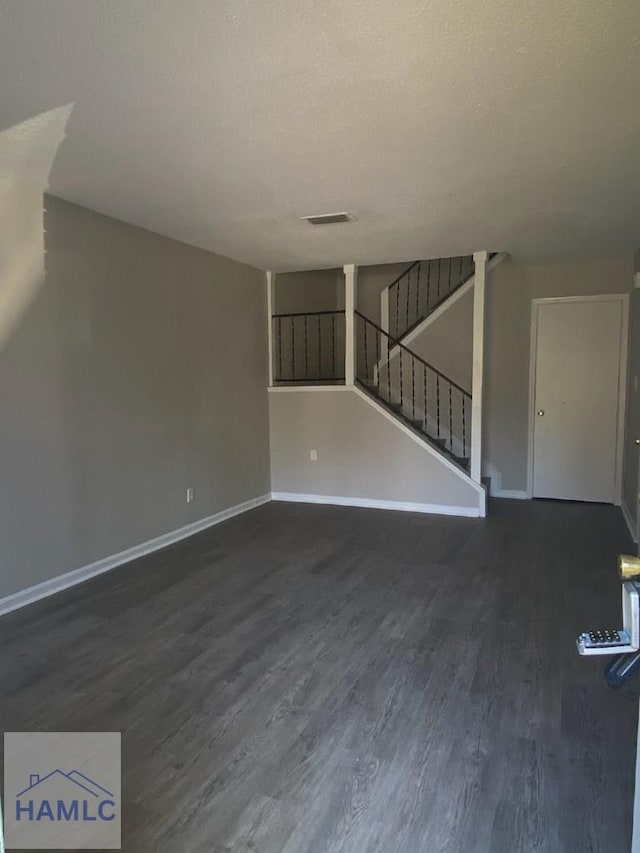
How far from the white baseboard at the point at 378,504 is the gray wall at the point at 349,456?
4cm

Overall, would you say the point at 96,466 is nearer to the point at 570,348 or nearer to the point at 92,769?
the point at 92,769

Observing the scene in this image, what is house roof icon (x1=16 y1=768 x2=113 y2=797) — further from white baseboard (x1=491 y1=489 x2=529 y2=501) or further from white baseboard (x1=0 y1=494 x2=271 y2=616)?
white baseboard (x1=491 y1=489 x2=529 y2=501)

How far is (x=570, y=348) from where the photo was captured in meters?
5.84

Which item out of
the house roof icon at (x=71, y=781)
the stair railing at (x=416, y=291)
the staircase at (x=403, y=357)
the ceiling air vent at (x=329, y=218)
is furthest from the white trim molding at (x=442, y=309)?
the house roof icon at (x=71, y=781)

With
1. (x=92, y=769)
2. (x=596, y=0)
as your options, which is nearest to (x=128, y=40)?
(x=596, y=0)

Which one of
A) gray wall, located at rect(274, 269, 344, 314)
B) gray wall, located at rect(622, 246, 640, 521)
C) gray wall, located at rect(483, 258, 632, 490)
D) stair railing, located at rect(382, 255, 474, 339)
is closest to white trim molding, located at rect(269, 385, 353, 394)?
gray wall, located at rect(274, 269, 344, 314)

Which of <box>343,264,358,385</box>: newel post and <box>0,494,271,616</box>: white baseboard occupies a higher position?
<box>343,264,358,385</box>: newel post

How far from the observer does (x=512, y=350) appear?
605 centimetres

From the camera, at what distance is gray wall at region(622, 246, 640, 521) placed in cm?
479

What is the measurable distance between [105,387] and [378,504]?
3.07 meters

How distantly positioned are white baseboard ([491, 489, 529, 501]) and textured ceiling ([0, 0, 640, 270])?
312 cm

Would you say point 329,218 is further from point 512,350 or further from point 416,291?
point 416,291

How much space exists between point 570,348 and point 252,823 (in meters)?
5.41

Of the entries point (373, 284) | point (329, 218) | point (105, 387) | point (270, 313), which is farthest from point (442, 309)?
point (105, 387)
